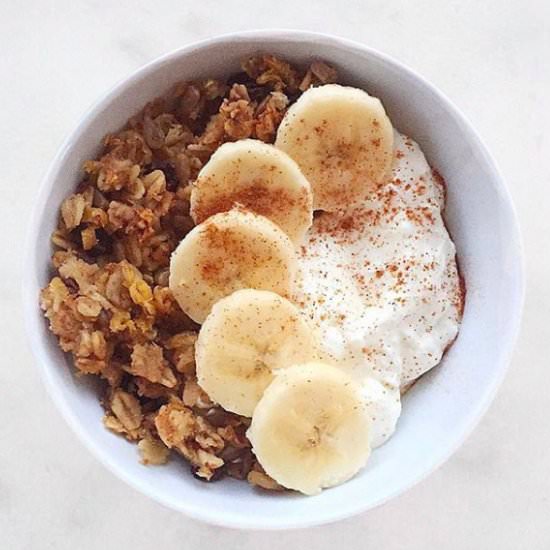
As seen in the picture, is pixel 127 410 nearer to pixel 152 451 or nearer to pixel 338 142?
pixel 152 451

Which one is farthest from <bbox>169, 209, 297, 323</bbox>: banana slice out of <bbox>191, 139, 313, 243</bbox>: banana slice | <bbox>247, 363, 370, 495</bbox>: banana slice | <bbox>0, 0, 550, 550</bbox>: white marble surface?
<bbox>0, 0, 550, 550</bbox>: white marble surface

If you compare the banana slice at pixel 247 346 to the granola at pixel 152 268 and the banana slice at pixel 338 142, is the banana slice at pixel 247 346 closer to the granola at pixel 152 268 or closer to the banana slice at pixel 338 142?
the granola at pixel 152 268

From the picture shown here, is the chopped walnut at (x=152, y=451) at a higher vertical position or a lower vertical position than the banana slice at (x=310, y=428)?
lower

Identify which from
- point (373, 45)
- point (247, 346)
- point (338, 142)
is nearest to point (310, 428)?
point (247, 346)

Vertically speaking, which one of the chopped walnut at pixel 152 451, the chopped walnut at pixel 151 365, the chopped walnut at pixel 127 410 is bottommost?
the chopped walnut at pixel 152 451

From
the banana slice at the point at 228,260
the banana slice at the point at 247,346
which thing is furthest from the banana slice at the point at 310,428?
the banana slice at the point at 228,260

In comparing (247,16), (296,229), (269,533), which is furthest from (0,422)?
(247,16)

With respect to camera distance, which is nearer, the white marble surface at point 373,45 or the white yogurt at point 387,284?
the white yogurt at point 387,284
